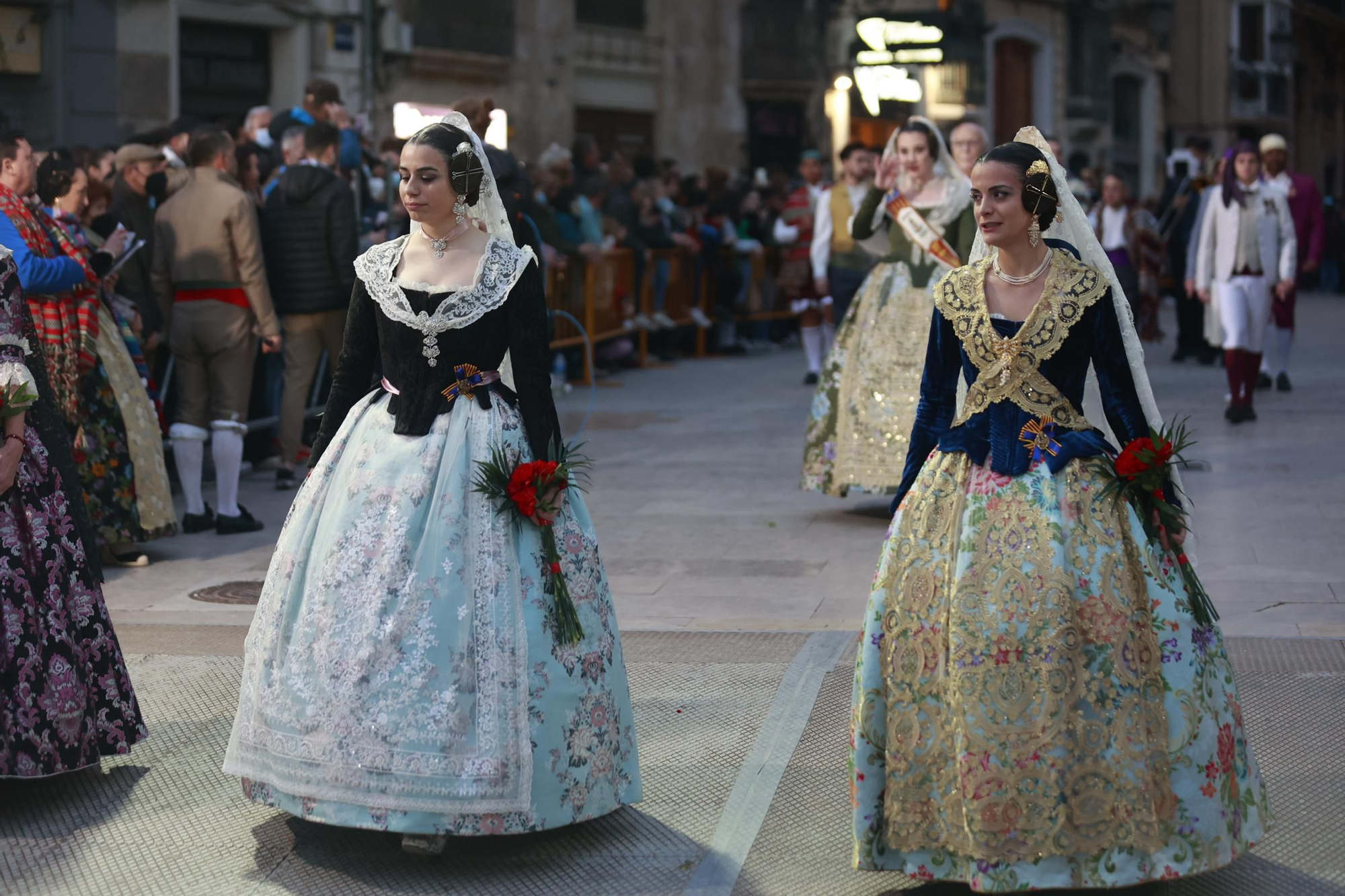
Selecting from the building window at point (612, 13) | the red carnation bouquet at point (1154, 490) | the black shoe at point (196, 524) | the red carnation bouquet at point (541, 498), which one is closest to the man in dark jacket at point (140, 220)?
the black shoe at point (196, 524)

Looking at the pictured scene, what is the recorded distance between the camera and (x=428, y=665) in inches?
176

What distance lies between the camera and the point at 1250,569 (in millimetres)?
8070

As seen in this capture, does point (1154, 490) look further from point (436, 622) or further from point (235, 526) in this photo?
point (235, 526)

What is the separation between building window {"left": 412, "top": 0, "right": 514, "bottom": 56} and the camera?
22.2 meters

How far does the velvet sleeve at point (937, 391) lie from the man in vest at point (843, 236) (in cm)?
945

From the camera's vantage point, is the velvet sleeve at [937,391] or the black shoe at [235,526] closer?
the velvet sleeve at [937,391]

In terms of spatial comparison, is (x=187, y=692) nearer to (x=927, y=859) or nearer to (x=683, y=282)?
(x=927, y=859)

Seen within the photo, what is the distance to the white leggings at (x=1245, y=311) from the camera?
42.6 feet

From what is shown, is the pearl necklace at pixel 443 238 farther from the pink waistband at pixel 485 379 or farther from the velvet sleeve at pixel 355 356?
the pink waistband at pixel 485 379

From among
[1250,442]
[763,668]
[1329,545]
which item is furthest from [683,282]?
[763,668]

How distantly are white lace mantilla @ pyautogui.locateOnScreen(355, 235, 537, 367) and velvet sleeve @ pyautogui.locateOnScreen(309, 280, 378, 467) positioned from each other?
0.21 ft

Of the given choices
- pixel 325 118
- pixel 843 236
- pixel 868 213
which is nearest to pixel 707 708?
pixel 868 213

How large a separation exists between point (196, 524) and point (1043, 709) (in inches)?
248

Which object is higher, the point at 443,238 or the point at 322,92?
the point at 322,92
